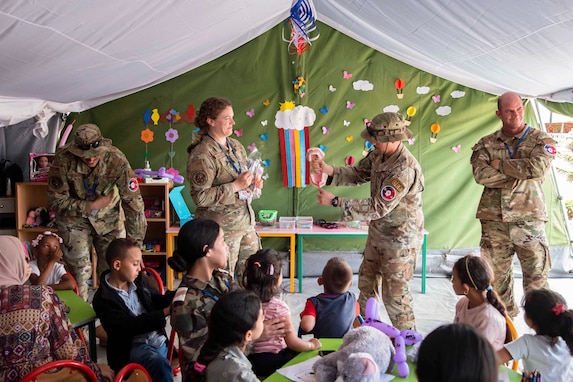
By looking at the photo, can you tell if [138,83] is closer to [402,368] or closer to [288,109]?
[288,109]

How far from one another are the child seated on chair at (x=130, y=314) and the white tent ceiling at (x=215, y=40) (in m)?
1.13

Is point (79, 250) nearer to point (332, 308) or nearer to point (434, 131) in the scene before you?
point (332, 308)

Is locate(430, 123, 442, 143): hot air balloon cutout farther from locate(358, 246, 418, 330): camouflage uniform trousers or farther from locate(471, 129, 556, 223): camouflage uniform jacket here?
locate(358, 246, 418, 330): camouflage uniform trousers

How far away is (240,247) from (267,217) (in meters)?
2.16

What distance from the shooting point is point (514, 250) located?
3850 mm

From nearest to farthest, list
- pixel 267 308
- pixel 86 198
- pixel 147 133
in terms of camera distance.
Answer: pixel 267 308
pixel 86 198
pixel 147 133

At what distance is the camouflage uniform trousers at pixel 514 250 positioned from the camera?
370 centimetres

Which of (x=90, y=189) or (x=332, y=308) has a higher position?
(x=90, y=189)

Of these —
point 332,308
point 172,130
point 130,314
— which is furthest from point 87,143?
point 172,130

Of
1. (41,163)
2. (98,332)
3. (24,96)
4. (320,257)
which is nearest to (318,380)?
(98,332)

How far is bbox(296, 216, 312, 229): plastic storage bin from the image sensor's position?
18.0 feet

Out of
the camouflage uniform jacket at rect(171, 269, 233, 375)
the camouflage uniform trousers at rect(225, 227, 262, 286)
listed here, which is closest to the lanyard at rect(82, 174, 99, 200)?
the camouflage uniform trousers at rect(225, 227, 262, 286)

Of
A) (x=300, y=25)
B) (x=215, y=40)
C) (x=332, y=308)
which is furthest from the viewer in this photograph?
(x=300, y=25)

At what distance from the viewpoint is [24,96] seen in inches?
169
